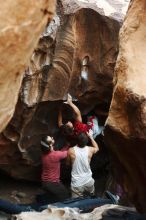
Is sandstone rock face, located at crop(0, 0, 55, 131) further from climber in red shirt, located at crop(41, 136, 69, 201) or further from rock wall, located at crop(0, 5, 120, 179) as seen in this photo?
climber in red shirt, located at crop(41, 136, 69, 201)

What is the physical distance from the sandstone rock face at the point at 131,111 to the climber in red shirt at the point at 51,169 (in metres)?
2.92

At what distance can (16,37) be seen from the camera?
10.5 ft

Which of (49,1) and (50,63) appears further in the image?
(50,63)

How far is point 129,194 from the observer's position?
5.11 metres

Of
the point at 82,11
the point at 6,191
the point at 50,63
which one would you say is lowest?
the point at 6,191

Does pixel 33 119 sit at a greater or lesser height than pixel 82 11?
lesser

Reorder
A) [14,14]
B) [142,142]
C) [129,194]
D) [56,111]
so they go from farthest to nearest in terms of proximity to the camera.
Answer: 1. [56,111]
2. [129,194]
3. [142,142]
4. [14,14]

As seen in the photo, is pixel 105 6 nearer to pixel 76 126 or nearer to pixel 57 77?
pixel 57 77

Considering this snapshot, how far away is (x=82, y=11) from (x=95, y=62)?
2.87ft

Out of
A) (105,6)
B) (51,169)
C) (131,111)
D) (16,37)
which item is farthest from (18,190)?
(16,37)

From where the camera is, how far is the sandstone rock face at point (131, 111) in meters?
4.45

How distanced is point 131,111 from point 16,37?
1485 mm

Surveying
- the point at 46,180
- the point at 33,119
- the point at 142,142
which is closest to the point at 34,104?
the point at 33,119

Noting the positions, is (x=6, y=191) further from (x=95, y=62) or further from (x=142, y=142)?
(x=142, y=142)
